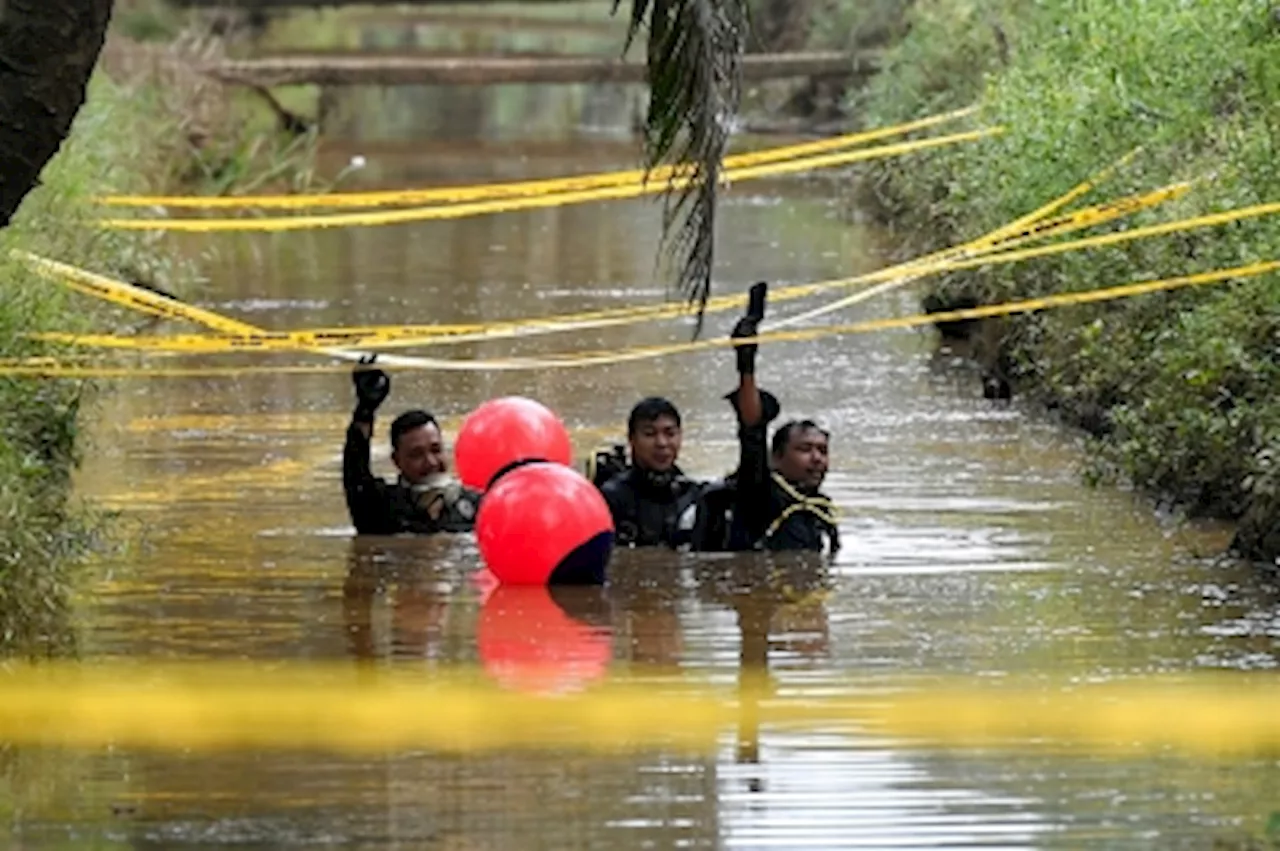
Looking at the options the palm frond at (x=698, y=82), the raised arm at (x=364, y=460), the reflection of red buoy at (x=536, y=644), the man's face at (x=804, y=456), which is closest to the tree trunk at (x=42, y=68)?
the palm frond at (x=698, y=82)

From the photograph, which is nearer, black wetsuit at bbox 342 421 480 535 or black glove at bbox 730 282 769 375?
black glove at bbox 730 282 769 375

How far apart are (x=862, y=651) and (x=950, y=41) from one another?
53.8 ft

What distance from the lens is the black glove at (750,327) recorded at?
1252 cm

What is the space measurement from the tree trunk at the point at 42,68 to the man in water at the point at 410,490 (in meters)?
3.97

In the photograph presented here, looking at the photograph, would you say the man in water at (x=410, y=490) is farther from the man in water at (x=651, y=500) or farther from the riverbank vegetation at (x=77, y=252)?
the riverbank vegetation at (x=77, y=252)

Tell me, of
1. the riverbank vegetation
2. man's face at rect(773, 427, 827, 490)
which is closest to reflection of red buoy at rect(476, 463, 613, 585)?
man's face at rect(773, 427, 827, 490)

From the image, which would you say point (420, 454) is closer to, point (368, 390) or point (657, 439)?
point (368, 390)

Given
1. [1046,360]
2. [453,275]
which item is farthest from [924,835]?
[453,275]

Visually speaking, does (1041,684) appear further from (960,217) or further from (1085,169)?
(960,217)

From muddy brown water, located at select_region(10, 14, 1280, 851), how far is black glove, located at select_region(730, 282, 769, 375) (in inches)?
35.5

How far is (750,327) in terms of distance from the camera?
493 inches

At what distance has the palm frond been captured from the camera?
9.22 meters

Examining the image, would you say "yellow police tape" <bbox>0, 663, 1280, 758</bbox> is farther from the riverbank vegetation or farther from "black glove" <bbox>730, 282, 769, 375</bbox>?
"black glove" <bbox>730, 282, 769, 375</bbox>

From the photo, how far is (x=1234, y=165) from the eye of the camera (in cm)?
1520
